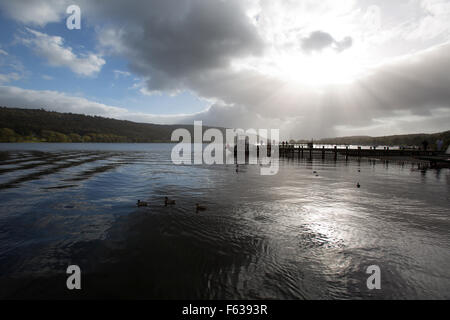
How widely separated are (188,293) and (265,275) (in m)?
2.87

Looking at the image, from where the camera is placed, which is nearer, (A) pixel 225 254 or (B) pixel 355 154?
(A) pixel 225 254

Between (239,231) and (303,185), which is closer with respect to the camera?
(239,231)

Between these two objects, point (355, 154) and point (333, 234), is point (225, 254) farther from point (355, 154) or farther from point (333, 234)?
point (355, 154)

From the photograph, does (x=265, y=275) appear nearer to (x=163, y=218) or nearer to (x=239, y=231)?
(x=239, y=231)

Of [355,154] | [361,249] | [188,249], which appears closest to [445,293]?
[361,249]
